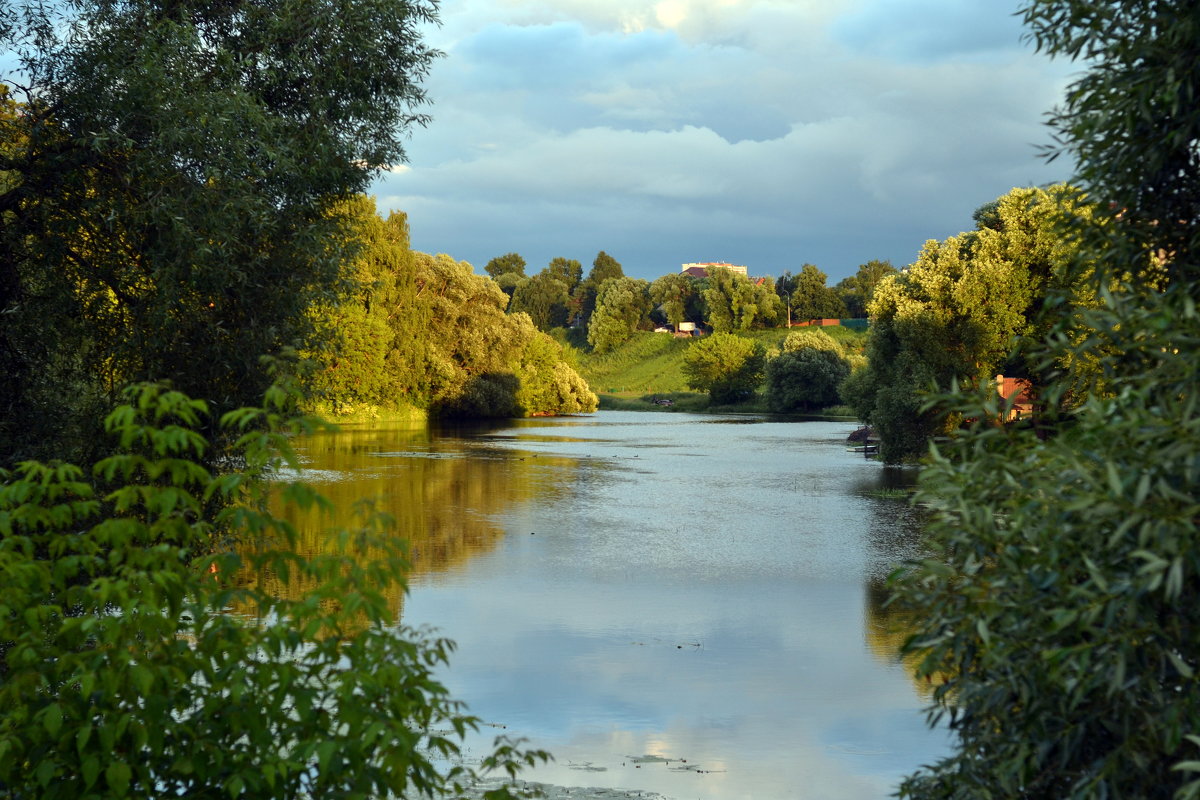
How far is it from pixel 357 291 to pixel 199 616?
32.1ft

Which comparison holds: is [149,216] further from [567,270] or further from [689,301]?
[567,270]

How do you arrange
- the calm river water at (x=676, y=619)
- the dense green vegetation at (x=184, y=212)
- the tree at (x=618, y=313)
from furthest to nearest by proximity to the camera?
the tree at (x=618, y=313) → the dense green vegetation at (x=184, y=212) → the calm river water at (x=676, y=619)

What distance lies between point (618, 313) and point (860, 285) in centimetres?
2972

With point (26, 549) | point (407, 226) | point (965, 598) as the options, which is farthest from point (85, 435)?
point (407, 226)

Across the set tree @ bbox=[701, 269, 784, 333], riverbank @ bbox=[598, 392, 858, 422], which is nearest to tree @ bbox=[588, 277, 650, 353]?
tree @ bbox=[701, 269, 784, 333]

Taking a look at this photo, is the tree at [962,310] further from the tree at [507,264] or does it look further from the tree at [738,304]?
the tree at [507,264]

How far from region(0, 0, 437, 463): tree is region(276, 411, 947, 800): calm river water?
13.0 ft

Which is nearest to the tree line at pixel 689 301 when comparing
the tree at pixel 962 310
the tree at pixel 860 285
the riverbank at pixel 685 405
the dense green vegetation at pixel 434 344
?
the tree at pixel 860 285

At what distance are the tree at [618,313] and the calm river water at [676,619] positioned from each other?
88.7 metres

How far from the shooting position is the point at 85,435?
12148 mm

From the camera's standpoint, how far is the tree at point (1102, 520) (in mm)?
3525

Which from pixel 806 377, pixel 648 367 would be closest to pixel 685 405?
pixel 806 377

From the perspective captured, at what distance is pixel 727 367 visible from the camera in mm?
93312

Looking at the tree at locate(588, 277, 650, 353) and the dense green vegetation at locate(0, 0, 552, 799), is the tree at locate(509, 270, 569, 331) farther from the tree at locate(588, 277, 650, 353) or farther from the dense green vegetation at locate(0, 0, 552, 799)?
the dense green vegetation at locate(0, 0, 552, 799)
